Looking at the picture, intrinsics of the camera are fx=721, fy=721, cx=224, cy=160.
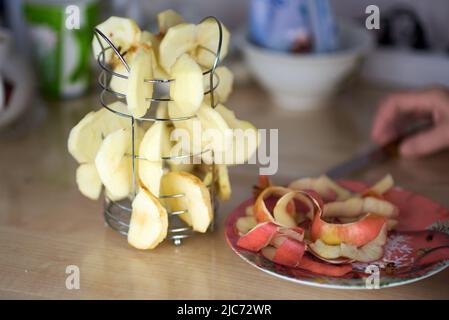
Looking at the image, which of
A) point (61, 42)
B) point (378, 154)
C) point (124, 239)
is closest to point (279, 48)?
point (378, 154)

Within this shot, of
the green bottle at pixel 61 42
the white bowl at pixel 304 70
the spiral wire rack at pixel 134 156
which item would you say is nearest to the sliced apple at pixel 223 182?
the spiral wire rack at pixel 134 156

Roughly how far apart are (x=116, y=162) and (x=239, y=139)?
12cm

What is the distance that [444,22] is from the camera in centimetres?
125

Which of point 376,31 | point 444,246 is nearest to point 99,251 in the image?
point 444,246

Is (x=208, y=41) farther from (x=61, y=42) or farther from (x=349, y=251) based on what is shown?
(x=61, y=42)

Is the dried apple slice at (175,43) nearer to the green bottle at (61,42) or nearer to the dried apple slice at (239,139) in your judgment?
the dried apple slice at (239,139)

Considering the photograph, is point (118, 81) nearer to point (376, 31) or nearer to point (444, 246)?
point (444, 246)

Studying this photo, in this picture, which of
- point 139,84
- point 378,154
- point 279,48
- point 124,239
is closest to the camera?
point 139,84

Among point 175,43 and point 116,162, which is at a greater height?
point 175,43

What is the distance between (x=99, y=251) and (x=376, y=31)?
0.72 m

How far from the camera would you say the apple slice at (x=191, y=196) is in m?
0.69

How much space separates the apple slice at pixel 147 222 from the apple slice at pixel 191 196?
34 mm

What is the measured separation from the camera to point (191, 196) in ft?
2.28

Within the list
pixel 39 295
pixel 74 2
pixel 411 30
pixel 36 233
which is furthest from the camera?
pixel 411 30
